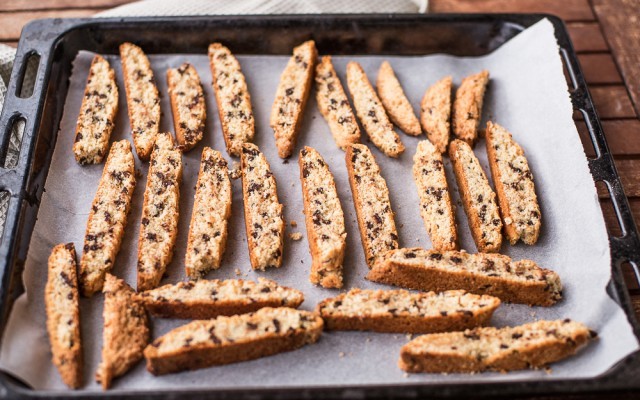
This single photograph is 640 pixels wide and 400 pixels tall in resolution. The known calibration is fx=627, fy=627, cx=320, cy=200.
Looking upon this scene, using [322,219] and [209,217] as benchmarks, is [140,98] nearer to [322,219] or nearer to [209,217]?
[209,217]

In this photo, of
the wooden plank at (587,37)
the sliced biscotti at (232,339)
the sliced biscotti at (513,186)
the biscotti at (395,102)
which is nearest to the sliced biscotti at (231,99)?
the biscotti at (395,102)

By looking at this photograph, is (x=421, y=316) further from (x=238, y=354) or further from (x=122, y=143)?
(x=122, y=143)

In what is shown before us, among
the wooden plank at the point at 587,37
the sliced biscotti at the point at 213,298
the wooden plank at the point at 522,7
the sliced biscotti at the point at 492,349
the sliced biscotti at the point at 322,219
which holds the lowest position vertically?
the sliced biscotti at the point at 492,349

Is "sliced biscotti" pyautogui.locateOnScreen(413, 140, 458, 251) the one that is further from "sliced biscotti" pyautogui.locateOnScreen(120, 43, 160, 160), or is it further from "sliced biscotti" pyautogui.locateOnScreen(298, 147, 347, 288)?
"sliced biscotti" pyautogui.locateOnScreen(120, 43, 160, 160)

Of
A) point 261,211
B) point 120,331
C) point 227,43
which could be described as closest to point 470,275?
point 261,211

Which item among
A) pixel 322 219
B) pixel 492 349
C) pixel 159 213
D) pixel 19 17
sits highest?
pixel 19 17

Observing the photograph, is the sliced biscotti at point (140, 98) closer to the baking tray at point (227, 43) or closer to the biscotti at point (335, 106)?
the baking tray at point (227, 43)

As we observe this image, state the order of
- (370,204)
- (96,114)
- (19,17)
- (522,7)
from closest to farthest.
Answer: (370,204), (96,114), (19,17), (522,7)
